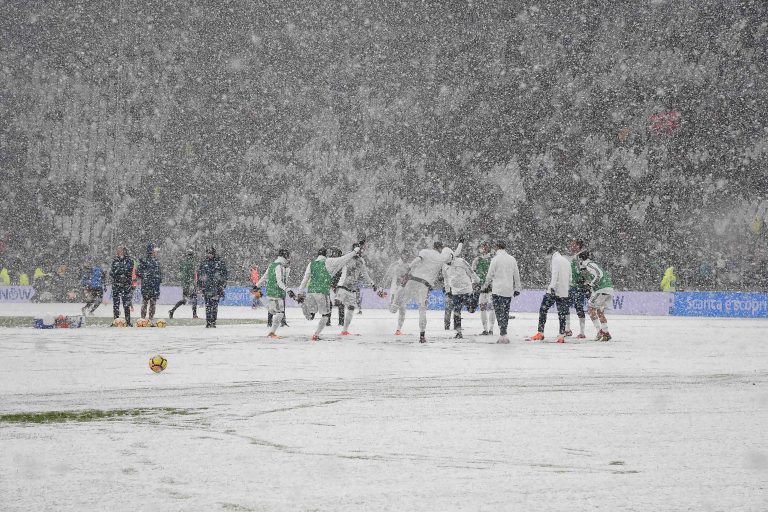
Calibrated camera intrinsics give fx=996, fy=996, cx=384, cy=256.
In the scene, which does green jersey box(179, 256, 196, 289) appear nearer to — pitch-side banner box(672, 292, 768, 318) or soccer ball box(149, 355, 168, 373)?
soccer ball box(149, 355, 168, 373)

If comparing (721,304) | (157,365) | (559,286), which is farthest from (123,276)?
(721,304)

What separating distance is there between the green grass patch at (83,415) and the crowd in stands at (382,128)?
1607 inches

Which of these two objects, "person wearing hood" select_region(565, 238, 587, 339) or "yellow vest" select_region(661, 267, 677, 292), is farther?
"yellow vest" select_region(661, 267, 677, 292)

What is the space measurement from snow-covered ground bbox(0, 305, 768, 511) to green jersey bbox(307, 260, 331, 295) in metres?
3.43

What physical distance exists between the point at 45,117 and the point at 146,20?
27.9 feet

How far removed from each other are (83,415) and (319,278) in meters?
10.7

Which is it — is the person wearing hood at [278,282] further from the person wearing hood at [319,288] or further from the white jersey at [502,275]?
the white jersey at [502,275]

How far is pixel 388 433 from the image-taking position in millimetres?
7473

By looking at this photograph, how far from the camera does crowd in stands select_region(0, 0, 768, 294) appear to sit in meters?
51.4

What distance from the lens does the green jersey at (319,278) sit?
61.6ft

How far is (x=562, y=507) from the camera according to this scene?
4.86m

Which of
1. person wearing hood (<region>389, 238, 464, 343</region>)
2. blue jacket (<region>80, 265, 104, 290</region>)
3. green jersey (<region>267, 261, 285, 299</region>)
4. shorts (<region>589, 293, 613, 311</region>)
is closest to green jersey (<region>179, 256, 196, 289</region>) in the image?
blue jacket (<region>80, 265, 104, 290</region>)

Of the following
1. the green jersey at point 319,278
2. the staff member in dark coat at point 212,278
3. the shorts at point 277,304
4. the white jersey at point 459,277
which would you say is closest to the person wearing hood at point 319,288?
the green jersey at point 319,278

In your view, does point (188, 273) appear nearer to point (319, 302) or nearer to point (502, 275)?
point (319, 302)
